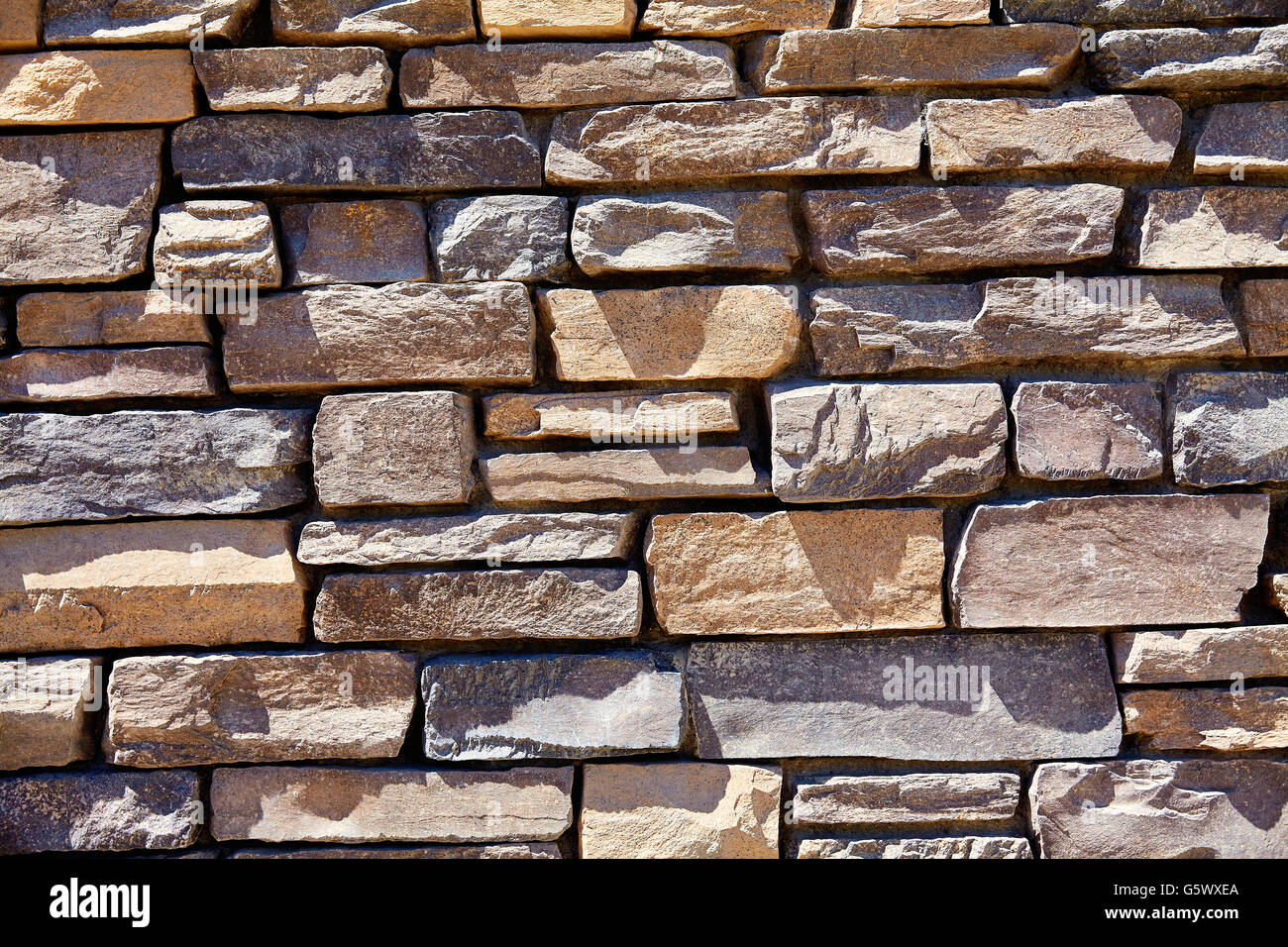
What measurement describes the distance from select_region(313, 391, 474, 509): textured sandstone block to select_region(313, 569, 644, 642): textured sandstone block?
140 mm

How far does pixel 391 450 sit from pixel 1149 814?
1431 mm

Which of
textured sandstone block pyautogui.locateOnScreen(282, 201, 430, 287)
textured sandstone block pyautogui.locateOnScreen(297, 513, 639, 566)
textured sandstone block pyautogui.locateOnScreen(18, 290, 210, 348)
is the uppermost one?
textured sandstone block pyautogui.locateOnScreen(282, 201, 430, 287)

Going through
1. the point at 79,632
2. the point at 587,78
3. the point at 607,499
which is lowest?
the point at 79,632

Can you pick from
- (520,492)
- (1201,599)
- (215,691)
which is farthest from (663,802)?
(1201,599)

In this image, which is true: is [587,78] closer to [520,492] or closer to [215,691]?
[520,492]

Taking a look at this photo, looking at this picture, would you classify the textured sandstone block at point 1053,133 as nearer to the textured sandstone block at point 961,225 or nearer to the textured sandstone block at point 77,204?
the textured sandstone block at point 961,225

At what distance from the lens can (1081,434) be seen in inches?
58.5

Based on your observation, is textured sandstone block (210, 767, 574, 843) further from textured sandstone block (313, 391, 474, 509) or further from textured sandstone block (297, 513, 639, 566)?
textured sandstone block (313, 391, 474, 509)

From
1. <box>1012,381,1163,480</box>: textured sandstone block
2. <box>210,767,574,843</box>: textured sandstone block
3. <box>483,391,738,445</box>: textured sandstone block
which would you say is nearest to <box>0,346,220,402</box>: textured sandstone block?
<box>483,391,738,445</box>: textured sandstone block

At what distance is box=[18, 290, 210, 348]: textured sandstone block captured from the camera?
1499mm

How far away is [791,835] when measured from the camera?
4.99 feet

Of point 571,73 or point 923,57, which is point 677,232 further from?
point 923,57

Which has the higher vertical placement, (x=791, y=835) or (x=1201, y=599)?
(x=1201, y=599)

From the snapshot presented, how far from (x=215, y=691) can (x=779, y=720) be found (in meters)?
0.97
